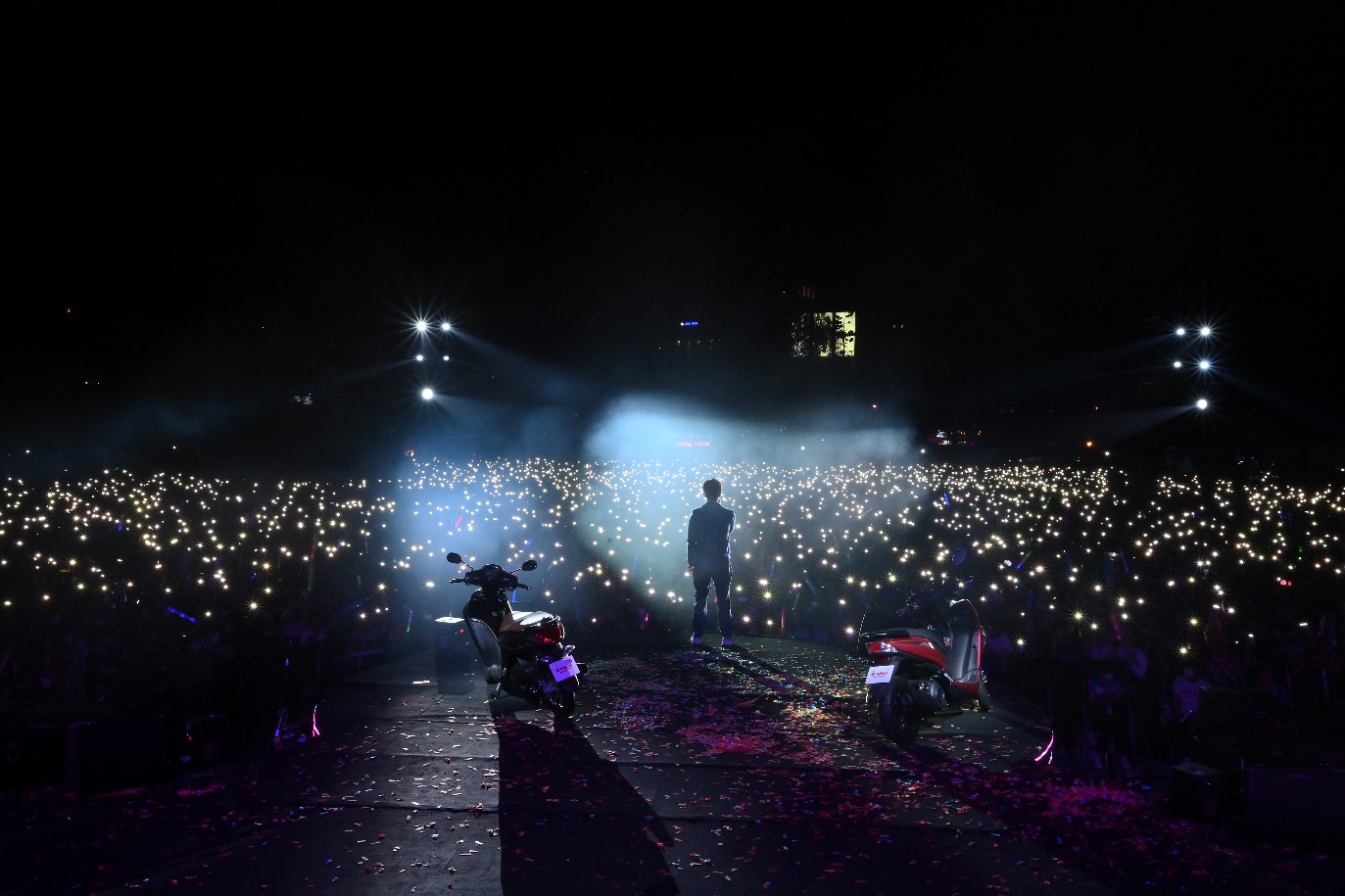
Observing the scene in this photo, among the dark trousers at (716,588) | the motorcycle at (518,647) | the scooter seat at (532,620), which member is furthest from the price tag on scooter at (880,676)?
the dark trousers at (716,588)

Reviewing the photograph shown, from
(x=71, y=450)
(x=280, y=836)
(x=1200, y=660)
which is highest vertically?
(x=71, y=450)

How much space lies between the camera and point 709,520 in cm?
887

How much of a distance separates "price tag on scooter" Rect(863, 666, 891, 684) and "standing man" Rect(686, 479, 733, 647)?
307cm

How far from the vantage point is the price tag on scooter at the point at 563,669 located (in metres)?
6.41

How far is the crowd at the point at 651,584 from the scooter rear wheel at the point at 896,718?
1.10 metres

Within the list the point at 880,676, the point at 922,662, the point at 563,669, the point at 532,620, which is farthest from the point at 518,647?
the point at 922,662

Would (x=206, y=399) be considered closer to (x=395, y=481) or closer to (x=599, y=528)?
(x=395, y=481)

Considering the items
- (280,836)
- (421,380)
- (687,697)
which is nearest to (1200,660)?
(687,697)

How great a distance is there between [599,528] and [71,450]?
74.0ft

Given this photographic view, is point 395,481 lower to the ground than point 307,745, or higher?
higher

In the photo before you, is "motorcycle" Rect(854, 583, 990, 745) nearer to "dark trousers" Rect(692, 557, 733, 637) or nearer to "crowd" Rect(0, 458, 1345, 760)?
"crowd" Rect(0, 458, 1345, 760)

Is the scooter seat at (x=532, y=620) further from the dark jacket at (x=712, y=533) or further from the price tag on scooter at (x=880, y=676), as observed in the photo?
the price tag on scooter at (x=880, y=676)

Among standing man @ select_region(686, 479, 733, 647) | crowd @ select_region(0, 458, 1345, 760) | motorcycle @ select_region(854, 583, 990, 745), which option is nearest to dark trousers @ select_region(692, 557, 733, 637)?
standing man @ select_region(686, 479, 733, 647)

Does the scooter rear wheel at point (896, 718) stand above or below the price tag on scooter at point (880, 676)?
below
